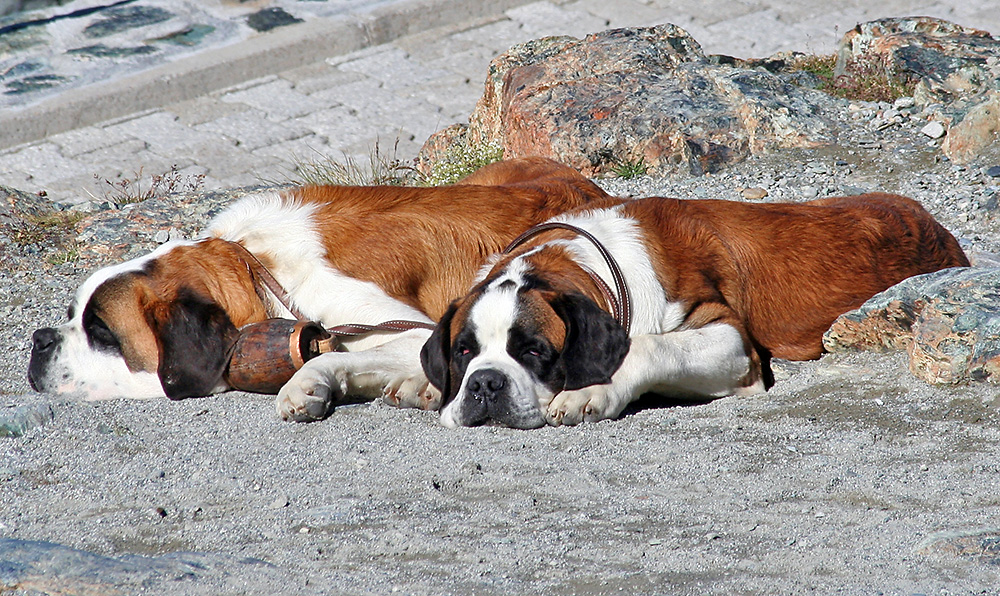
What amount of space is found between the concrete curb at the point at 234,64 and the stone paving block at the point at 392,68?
1.00ft

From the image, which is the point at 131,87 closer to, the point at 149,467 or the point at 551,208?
the point at 551,208

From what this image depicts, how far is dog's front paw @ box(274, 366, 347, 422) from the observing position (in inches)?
169

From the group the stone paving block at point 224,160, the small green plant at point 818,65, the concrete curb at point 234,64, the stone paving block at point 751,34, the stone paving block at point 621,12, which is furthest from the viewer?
the stone paving block at point 621,12

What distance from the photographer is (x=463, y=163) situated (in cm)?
833

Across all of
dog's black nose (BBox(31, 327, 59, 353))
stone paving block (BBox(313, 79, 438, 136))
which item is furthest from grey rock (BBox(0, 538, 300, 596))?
stone paving block (BBox(313, 79, 438, 136))

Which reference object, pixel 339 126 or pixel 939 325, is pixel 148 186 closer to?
pixel 339 126

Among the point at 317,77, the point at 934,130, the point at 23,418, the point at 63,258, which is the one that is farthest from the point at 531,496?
the point at 317,77

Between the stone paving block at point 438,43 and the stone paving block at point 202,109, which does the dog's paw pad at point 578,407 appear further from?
the stone paving block at point 438,43

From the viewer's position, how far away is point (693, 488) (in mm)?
3580

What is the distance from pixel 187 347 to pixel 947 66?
6035 mm

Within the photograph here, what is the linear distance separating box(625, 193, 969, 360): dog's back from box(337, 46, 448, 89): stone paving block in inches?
283

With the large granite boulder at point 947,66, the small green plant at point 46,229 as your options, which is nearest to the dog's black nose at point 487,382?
the small green plant at point 46,229

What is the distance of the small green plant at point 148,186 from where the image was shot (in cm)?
835

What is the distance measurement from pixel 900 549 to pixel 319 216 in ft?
9.82
